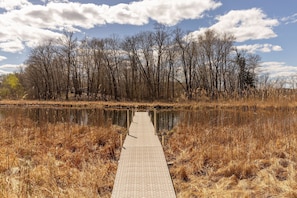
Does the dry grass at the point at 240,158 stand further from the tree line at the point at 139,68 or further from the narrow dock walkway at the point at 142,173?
the tree line at the point at 139,68

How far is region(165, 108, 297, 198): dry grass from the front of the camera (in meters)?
3.41

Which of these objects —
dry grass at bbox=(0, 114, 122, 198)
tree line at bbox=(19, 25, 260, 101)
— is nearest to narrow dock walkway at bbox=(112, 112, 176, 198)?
dry grass at bbox=(0, 114, 122, 198)

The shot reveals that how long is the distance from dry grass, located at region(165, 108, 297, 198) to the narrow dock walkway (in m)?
0.23

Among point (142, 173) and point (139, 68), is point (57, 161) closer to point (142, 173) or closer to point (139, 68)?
point (142, 173)

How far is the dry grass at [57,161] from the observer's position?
3350mm

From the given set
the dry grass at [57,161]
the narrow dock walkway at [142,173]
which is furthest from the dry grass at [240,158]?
the dry grass at [57,161]

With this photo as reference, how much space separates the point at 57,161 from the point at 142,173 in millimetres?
1833

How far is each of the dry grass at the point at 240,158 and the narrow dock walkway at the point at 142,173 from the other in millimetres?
235

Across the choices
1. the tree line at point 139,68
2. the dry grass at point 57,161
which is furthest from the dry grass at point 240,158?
the tree line at point 139,68

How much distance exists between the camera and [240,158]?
440 cm

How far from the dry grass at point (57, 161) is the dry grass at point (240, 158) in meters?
1.26

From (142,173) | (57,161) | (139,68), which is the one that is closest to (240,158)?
(142,173)

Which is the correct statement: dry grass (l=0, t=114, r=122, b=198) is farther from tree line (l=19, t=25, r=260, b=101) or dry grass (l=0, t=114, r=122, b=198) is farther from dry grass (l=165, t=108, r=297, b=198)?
tree line (l=19, t=25, r=260, b=101)

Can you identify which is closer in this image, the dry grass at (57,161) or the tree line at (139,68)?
the dry grass at (57,161)
